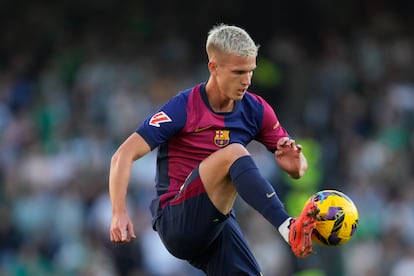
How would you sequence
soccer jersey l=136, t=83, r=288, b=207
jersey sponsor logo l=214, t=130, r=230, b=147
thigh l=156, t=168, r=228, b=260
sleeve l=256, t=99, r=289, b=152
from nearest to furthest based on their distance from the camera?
thigh l=156, t=168, r=228, b=260 < soccer jersey l=136, t=83, r=288, b=207 < jersey sponsor logo l=214, t=130, r=230, b=147 < sleeve l=256, t=99, r=289, b=152

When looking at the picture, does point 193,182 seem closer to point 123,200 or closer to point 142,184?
point 123,200

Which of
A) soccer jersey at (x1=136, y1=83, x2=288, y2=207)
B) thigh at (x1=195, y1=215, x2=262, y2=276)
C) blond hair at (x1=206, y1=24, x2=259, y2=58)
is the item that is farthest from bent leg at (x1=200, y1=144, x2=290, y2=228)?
blond hair at (x1=206, y1=24, x2=259, y2=58)

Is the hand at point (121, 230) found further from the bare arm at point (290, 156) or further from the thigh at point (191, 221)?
the bare arm at point (290, 156)

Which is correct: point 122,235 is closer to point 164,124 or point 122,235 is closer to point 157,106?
point 164,124

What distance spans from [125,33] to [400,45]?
400 centimetres

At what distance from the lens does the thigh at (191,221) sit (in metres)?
6.84

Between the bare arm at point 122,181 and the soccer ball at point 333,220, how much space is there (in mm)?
1130

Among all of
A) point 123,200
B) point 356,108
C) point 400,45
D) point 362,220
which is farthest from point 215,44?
point 400,45

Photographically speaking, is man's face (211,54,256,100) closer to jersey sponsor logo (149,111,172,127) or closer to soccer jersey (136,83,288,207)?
soccer jersey (136,83,288,207)

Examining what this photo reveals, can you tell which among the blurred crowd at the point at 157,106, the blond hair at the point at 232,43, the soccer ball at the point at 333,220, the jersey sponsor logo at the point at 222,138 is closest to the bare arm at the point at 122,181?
the jersey sponsor logo at the point at 222,138

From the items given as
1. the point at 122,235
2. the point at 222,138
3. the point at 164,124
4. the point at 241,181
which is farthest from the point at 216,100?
the point at 122,235

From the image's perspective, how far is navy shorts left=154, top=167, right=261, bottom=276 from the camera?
6859 millimetres

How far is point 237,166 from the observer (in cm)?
658

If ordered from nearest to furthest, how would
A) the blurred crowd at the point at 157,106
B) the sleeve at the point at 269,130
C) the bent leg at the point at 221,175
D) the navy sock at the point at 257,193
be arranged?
1. the navy sock at the point at 257,193
2. the bent leg at the point at 221,175
3. the sleeve at the point at 269,130
4. the blurred crowd at the point at 157,106
